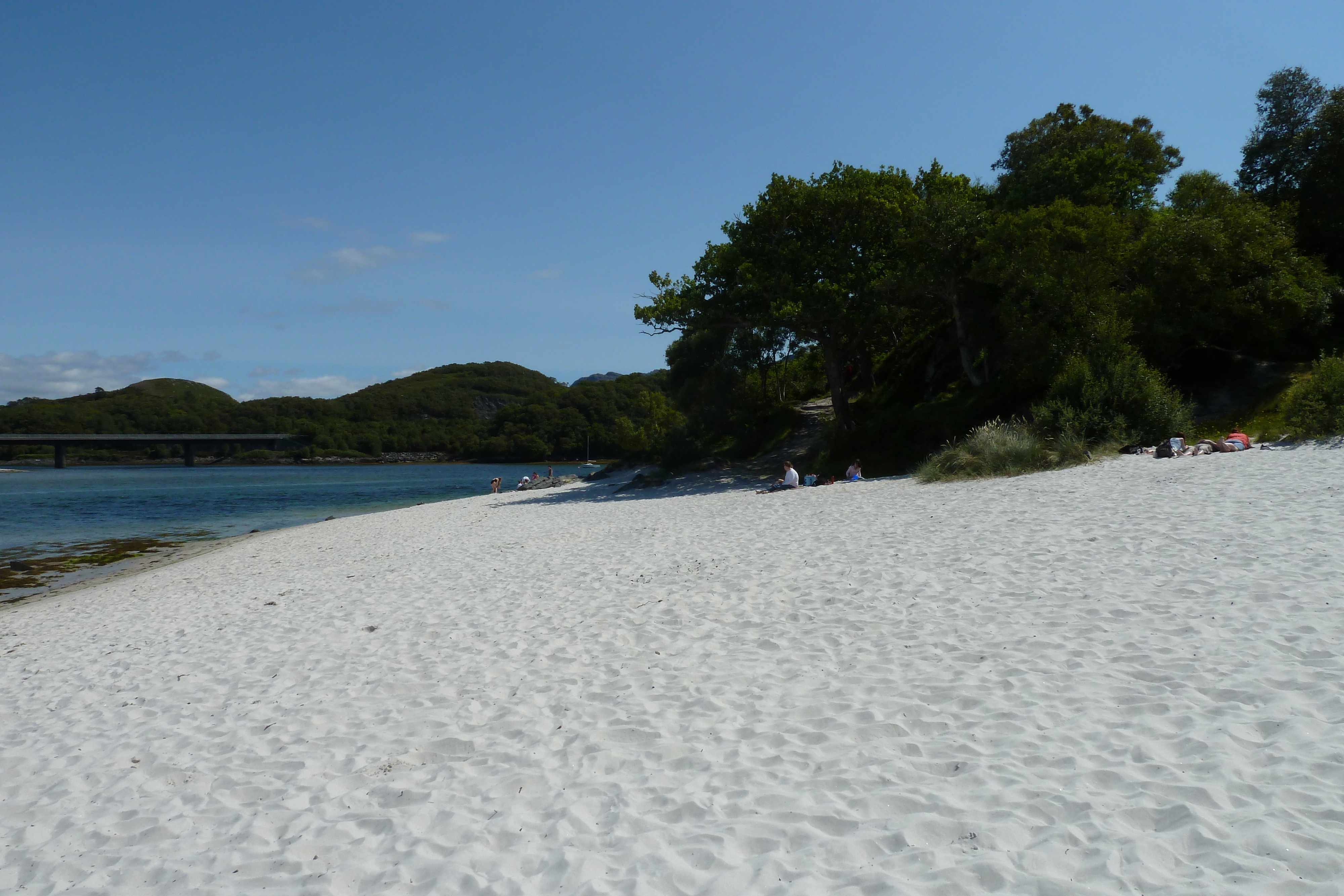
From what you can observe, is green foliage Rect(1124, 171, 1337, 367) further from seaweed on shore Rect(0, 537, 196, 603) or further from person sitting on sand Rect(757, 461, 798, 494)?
seaweed on shore Rect(0, 537, 196, 603)

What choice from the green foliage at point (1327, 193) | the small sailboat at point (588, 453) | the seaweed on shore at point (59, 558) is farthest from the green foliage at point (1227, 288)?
the small sailboat at point (588, 453)

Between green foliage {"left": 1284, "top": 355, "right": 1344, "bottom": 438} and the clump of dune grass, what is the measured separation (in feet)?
13.5

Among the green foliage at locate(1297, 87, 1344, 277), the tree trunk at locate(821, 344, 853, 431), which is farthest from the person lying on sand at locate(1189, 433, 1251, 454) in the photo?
the green foliage at locate(1297, 87, 1344, 277)

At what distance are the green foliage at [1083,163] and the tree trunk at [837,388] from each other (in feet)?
32.0

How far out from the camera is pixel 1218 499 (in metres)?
10.6

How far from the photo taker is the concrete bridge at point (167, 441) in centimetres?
11312

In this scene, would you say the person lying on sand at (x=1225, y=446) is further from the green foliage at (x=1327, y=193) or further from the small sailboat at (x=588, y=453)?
the small sailboat at (x=588, y=453)

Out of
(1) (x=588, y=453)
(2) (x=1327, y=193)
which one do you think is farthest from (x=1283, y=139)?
(1) (x=588, y=453)

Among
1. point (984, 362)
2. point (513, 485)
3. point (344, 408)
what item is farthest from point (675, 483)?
point (344, 408)

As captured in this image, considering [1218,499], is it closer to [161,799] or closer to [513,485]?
[161,799]

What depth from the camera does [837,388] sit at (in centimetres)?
2841

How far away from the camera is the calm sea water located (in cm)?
2912

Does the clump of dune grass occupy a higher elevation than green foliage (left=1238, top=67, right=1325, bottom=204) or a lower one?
lower

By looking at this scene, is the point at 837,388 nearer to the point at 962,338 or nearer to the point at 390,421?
the point at 962,338
